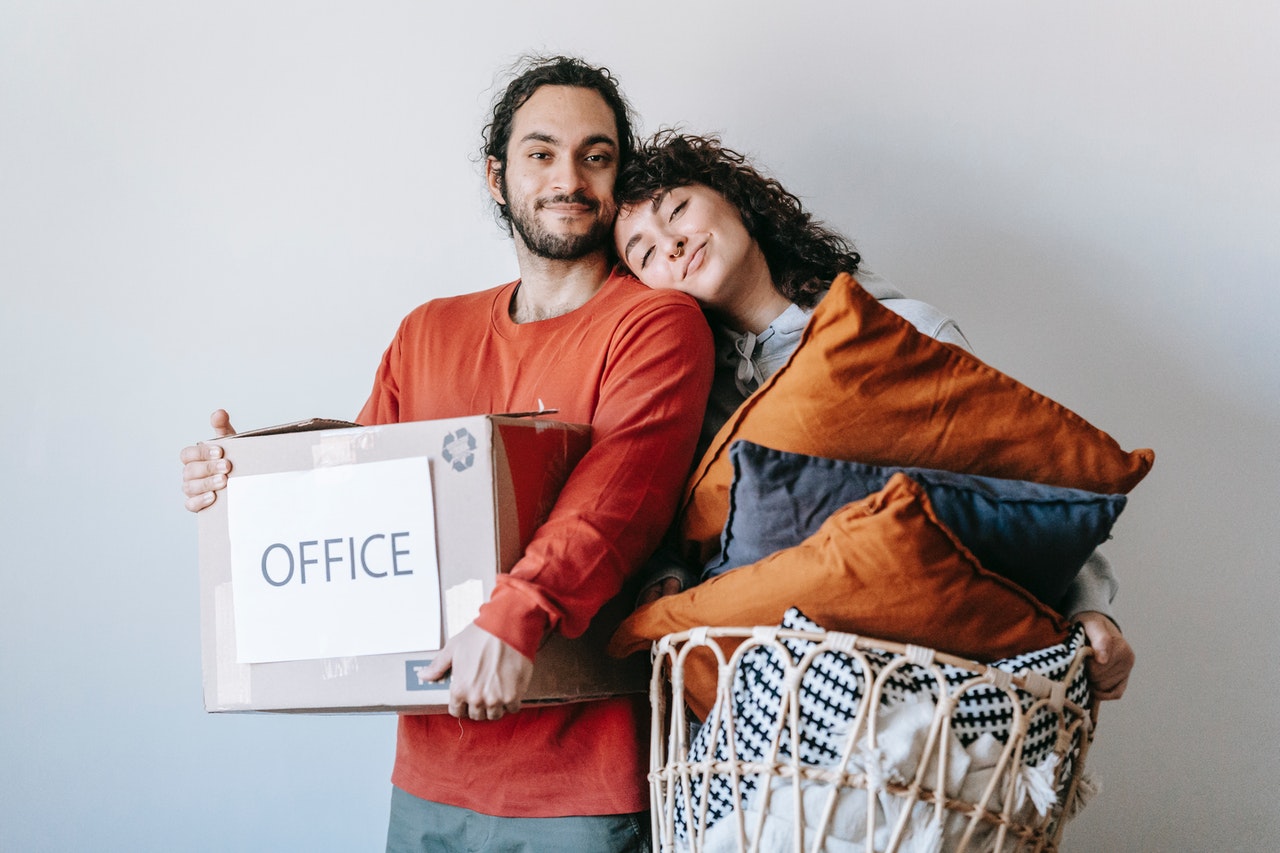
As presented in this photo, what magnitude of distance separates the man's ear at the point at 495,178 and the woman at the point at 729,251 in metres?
0.21

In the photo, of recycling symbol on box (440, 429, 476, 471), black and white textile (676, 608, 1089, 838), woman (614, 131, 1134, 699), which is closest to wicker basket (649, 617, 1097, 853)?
black and white textile (676, 608, 1089, 838)

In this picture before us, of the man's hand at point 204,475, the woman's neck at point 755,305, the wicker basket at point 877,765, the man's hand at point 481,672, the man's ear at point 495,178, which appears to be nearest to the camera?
the wicker basket at point 877,765

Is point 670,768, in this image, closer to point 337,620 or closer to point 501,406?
point 337,620

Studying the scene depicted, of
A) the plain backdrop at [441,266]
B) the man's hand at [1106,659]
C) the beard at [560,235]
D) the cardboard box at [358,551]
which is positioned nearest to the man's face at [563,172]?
the beard at [560,235]

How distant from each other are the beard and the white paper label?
51 centimetres

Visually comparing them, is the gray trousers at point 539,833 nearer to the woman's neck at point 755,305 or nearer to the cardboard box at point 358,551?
the cardboard box at point 358,551

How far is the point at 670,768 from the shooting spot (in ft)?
3.26

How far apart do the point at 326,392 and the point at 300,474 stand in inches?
25.4

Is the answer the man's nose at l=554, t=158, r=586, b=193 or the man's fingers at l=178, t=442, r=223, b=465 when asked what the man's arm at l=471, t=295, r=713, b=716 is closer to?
the man's nose at l=554, t=158, r=586, b=193

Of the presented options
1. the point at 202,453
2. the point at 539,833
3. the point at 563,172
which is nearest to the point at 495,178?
the point at 563,172

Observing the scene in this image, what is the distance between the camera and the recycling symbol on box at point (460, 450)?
990 mm

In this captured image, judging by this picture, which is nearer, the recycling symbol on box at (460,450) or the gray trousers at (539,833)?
the recycling symbol on box at (460,450)

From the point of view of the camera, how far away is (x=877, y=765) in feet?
2.68

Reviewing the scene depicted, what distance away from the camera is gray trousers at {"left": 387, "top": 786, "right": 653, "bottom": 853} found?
1.17m
